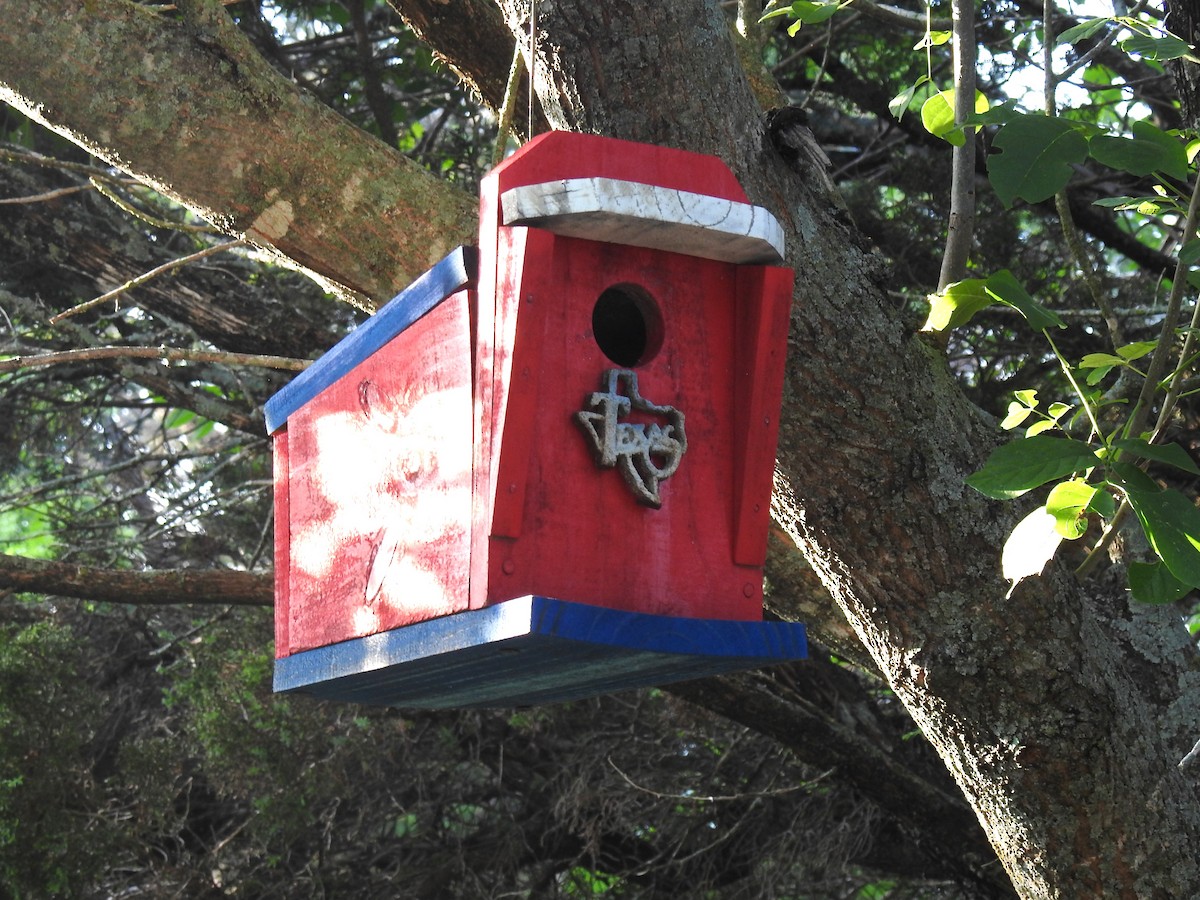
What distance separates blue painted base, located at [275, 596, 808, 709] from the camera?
137cm

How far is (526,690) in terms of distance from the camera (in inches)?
70.1

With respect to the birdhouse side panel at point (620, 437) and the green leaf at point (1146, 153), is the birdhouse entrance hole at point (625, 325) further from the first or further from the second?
the green leaf at point (1146, 153)

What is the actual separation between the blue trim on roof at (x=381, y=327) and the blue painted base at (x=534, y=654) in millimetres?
397

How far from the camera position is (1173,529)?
145 cm

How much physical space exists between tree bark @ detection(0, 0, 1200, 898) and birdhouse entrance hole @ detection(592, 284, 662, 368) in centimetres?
33

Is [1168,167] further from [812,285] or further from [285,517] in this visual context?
[285,517]

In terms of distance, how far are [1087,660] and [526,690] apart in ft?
2.95

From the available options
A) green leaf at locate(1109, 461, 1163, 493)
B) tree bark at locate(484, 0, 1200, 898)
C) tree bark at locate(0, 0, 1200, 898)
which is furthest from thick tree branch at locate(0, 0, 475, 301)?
green leaf at locate(1109, 461, 1163, 493)

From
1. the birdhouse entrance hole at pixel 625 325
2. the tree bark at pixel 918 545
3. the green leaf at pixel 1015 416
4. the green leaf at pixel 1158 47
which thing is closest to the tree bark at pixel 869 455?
the tree bark at pixel 918 545

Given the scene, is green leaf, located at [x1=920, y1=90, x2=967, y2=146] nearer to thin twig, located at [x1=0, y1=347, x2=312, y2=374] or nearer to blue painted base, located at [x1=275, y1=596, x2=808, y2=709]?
blue painted base, located at [x1=275, y1=596, x2=808, y2=709]

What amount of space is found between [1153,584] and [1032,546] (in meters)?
0.30

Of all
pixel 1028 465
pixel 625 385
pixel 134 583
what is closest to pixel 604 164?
pixel 625 385

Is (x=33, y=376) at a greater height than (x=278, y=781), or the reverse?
(x=33, y=376)

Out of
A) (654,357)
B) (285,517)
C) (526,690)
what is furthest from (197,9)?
(526,690)
